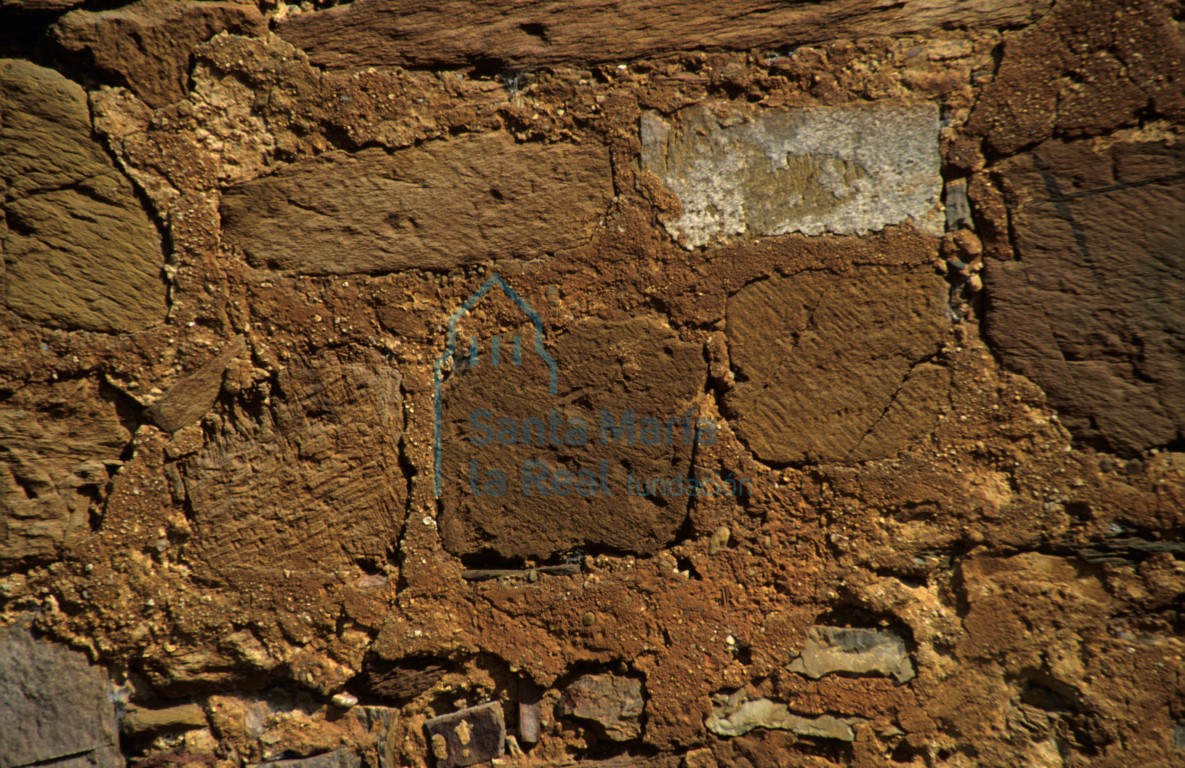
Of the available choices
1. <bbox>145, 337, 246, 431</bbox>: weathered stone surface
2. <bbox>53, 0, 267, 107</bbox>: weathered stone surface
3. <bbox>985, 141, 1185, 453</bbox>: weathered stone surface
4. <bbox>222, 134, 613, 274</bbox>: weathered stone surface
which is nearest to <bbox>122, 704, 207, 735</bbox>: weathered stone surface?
<bbox>145, 337, 246, 431</bbox>: weathered stone surface

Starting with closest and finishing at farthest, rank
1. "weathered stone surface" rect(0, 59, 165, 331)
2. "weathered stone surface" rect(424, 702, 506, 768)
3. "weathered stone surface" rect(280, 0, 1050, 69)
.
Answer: "weathered stone surface" rect(0, 59, 165, 331), "weathered stone surface" rect(280, 0, 1050, 69), "weathered stone surface" rect(424, 702, 506, 768)

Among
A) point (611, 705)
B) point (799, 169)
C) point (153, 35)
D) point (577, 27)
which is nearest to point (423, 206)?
point (577, 27)

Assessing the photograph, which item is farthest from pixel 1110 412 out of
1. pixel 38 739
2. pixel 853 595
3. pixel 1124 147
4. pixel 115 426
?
pixel 38 739

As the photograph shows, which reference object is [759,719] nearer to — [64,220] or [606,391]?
[606,391]

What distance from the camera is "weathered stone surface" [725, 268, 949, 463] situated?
1450 mm

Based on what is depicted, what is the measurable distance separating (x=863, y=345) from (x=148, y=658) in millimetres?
1541

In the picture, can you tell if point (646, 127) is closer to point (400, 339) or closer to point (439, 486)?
point (400, 339)

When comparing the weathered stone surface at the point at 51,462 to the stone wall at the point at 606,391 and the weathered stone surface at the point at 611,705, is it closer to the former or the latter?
the stone wall at the point at 606,391

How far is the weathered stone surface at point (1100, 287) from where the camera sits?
1.36 metres

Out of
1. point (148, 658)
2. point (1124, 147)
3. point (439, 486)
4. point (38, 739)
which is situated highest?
point (1124, 147)

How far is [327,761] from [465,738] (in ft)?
0.90

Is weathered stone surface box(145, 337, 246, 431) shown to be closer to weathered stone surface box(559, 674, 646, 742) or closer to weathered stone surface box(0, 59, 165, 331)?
weathered stone surface box(0, 59, 165, 331)

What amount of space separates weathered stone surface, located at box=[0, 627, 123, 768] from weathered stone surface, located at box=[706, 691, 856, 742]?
1190mm

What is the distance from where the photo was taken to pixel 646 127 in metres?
1.44
